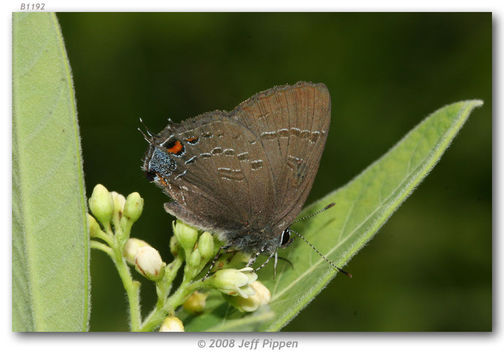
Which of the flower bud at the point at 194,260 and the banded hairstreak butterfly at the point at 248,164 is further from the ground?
the banded hairstreak butterfly at the point at 248,164

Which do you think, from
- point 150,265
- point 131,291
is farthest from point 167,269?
point 131,291

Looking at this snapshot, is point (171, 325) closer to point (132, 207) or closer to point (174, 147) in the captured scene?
point (132, 207)

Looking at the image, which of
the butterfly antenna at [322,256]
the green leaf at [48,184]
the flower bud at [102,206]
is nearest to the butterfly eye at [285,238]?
the butterfly antenna at [322,256]

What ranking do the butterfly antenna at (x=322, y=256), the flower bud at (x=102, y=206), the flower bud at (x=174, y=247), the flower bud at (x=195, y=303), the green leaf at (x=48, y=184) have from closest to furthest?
1. the green leaf at (x=48, y=184)
2. the butterfly antenna at (x=322, y=256)
3. the flower bud at (x=102, y=206)
4. the flower bud at (x=195, y=303)
5. the flower bud at (x=174, y=247)

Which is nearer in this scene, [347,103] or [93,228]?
[93,228]

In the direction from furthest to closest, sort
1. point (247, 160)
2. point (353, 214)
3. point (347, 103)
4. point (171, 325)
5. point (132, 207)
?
1. point (347, 103)
2. point (353, 214)
3. point (247, 160)
4. point (132, 207)
5. point (171, 325)

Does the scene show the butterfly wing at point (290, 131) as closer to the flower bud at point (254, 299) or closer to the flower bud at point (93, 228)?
the flower bud at point (254, 299)
